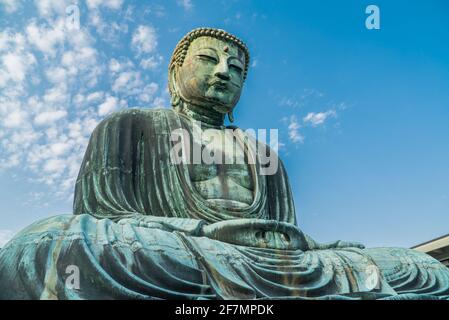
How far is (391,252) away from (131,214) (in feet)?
7.13

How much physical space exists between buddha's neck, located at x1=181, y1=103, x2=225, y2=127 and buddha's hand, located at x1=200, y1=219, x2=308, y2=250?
1.96 meters

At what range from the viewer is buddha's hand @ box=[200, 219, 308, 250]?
4.62 meters

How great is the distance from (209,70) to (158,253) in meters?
2.73

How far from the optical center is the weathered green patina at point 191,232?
12.4ft

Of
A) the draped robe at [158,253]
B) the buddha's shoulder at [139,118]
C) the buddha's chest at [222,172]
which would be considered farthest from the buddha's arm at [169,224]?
the buddha's shoulder at [139,118]

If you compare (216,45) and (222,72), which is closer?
(222,72)

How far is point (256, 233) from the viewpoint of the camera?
15.6ft

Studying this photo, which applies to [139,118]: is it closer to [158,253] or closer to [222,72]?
[222,72]

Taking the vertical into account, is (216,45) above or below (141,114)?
above

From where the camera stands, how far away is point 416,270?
15.6 ft
